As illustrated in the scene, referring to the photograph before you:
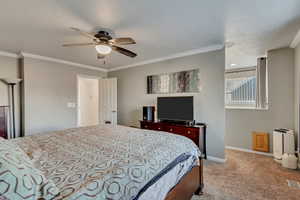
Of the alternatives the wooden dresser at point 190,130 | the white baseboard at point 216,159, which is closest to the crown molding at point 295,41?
the wooden dresser at point 190,130

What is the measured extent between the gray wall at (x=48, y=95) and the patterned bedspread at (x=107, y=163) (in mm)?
2219

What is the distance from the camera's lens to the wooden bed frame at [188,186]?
1.39 m

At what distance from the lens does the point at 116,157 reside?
1254mm

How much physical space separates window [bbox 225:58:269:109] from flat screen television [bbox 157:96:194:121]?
196cm

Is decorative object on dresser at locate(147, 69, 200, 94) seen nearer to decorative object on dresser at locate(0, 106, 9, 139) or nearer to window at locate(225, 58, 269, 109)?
window at locate(225, 58, 269, 109)

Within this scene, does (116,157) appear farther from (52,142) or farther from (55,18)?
(55,18)

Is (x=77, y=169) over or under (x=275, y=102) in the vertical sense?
under

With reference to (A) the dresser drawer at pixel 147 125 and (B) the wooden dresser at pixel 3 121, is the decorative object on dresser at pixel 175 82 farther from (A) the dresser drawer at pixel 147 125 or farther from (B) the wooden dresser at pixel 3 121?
(B) the wooden dresser at pixel 3 121

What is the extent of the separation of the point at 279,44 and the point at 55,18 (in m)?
4.07

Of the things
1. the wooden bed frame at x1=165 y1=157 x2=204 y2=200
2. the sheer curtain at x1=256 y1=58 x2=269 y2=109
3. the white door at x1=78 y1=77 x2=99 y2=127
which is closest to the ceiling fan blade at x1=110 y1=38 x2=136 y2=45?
the wooden bed frame at x1=165 y1=157 x2=204 y2=200

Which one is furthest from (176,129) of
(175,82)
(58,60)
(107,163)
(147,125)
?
(58,60)

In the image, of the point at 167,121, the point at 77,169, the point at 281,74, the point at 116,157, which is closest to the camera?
the point at 77,169

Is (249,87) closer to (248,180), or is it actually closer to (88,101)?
(248,180)

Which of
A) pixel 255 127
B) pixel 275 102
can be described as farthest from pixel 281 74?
pixel 255 127
